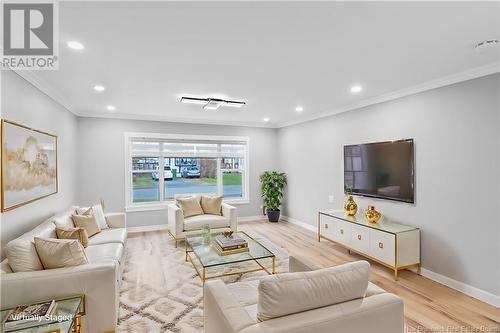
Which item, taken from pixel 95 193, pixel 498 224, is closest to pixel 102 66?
pixel 95 193

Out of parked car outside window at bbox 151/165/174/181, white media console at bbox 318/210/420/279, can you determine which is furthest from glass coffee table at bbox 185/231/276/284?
parked car outside window at bbox 151/165/174/181

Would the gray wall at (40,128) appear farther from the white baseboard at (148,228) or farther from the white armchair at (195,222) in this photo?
the white armchair at (195,222)

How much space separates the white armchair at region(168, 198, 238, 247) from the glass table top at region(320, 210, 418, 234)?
172 centimetres

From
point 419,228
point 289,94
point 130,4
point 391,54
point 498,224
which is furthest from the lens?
point 289,94

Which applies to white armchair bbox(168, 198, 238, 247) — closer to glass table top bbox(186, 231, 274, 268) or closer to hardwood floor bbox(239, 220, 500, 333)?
glass table top bbox(186, 231, 274, 268)

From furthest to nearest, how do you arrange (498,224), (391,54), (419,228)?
(419,228), (498,224), (391,54)

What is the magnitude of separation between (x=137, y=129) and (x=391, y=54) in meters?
4.84

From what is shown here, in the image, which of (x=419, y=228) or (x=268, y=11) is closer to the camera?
(x=268, y=11)

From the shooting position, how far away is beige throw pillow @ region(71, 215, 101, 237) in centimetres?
349

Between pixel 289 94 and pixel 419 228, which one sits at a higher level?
pixel 289 94

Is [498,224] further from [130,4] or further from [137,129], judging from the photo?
[137,129]

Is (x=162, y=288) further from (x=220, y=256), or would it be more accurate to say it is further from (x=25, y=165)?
(x=25, y=165)

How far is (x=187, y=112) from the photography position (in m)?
5.16

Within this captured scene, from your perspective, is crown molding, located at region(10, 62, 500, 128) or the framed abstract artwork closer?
the framed abstract artwork
